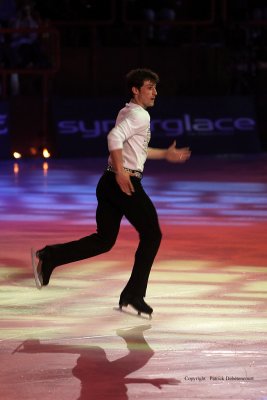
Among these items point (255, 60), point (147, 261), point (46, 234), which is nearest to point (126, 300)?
point (147, 261)

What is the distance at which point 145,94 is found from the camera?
848 centimetres

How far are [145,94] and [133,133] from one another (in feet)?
1.01

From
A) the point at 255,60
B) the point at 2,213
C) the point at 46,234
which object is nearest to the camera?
the point at 46,234

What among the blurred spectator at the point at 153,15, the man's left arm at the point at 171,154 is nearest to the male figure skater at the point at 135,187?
the man's left arm at the point at 171,154

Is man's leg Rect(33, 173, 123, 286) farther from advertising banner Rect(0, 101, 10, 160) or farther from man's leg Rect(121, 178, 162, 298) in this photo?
advertising banner Rect(0, 101, 10, 160)

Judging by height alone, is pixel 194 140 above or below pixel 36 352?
below

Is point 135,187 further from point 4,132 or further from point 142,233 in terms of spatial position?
point 4,132

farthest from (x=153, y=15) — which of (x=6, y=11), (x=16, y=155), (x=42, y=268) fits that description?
(x=42, y=268)

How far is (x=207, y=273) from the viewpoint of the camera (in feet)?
34.8

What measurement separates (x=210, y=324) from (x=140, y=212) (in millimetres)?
958

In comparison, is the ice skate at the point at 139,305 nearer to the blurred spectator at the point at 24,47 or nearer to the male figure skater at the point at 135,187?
the male figure skater at the point at 135,187

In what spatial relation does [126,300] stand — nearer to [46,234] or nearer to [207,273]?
[207,273]

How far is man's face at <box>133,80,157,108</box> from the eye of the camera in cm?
848

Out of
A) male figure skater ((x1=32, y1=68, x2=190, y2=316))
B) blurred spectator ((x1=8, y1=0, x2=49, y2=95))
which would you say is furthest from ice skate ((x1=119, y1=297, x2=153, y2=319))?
blurred spectator ((x1=8, y1=0, x2=49, y2=95))
